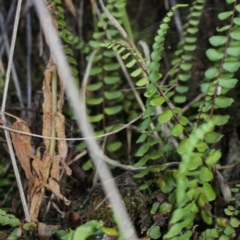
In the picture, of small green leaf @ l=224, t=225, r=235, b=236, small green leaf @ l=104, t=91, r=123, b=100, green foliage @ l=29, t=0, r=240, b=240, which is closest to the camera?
green foliage @ l=29, t=0, r=240, b=240

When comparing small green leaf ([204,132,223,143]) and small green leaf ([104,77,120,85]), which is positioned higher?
small green leaf ([104,77,120,85])

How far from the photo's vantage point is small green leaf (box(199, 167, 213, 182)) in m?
1.39

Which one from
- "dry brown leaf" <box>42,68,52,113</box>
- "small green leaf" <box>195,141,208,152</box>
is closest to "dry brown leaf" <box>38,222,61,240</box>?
"dry brown leaf" <box>42,68,52,113</box>

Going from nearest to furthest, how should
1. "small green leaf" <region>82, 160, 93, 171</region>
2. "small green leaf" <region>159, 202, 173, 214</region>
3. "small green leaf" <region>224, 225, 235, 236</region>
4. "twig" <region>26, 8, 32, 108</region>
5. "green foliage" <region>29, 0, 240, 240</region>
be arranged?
"green foliage" <region>29, 0, 240, 240</region>
"small green leaf" <region>224, 225, 235, 236</region>
"small green leaf" <region>159, 202, 173, 214</region>
"small green leaf" <region>82, 160, 93, 171</region>
"twig" <region>26, 8, 32, 108</region>

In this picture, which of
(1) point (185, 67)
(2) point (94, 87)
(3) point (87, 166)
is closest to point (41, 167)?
(3) point (87, 166)

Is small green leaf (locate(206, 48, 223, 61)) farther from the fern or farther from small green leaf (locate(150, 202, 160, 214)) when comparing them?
small green leaf (locate(150, 202, 160, 214))

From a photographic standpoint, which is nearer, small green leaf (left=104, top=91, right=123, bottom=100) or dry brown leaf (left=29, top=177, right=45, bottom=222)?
dry brown leaf (left=29, top=177, right=45, bottom=222)

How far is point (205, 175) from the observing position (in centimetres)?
140

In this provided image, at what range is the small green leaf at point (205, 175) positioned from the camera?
54.7 inches

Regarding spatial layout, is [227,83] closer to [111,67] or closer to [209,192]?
[209,192]

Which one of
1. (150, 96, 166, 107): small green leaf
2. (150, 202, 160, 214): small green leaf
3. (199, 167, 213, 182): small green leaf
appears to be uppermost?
(150, 96, 166, 107): small green leaf

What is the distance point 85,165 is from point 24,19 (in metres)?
0.95

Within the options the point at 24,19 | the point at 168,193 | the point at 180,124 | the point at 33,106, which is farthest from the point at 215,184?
the point at 24,19

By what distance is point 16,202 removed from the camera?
1.64 meters
